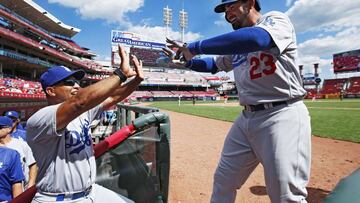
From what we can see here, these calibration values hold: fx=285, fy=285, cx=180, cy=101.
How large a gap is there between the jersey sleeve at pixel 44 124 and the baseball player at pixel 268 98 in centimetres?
102

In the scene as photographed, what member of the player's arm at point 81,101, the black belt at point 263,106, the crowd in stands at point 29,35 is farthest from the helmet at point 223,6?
the crowd in stands at point 29,35

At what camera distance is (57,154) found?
74.1 inches

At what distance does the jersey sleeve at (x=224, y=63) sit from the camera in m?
2.67

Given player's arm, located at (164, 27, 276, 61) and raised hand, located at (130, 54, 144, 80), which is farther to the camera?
raised hand, located at (130, 54, 144, 80)

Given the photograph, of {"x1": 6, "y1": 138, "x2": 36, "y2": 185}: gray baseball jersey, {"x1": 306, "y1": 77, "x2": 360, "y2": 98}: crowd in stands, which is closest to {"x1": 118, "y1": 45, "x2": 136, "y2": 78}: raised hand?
{"x1": 6, "y1": 138, "x2": 36, "y2": 185}: gray baseball jersey

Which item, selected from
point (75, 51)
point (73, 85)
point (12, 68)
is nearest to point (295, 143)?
point (73, 85)

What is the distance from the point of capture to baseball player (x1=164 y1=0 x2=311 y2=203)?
176 centimetres

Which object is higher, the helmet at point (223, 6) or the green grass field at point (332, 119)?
the helmet at point (223, 6)

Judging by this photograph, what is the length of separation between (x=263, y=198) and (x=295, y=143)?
2262 mm

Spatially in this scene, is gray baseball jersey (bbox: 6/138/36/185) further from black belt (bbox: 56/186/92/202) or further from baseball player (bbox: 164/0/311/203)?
baseball player (bbox: 164/0/311/203)

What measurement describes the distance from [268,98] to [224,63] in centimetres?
79

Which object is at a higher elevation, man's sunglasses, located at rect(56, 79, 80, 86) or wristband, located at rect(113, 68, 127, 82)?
wristband, located at rect(113, 68, 127, 82)

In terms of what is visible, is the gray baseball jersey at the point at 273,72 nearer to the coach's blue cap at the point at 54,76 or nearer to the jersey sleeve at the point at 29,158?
the coach's blue cap at the point at 54,76

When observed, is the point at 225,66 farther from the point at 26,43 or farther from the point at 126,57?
the point at 26,43
